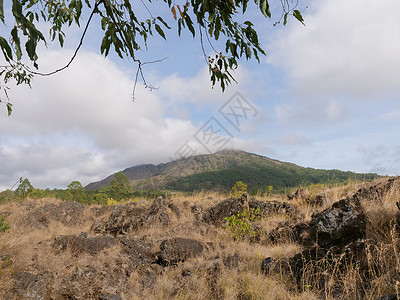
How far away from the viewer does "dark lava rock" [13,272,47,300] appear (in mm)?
4391

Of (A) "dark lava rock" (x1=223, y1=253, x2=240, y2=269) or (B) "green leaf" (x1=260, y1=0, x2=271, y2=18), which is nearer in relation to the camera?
(B) "green leaf" (x1=260, y1=0, x2=271, y2=18)

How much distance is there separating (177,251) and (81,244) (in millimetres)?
2524

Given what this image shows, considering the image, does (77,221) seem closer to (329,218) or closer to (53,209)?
(53,209)

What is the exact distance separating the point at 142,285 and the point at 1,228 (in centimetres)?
419

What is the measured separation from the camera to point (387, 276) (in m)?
3.42

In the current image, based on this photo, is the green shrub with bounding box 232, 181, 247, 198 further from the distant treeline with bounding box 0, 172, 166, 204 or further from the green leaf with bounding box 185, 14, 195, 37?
the green leaf with bounding box 185, 14, 195, 37

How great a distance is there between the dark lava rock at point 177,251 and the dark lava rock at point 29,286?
8.81 feet

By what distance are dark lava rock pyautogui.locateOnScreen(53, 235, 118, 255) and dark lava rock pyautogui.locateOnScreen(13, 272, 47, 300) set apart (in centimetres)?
127

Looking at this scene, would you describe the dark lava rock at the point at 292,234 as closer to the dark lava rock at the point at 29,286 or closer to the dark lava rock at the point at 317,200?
the dark lava rock at the point at 317,200

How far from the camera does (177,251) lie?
648 cm

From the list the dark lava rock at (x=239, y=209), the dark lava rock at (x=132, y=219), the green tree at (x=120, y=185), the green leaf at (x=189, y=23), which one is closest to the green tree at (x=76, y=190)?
the green tree at (x=120, y=185)

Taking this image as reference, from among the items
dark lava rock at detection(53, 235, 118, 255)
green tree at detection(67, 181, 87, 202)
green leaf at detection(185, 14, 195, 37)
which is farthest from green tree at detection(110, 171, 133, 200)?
green leaf at detection(185, 14, 195, 37)

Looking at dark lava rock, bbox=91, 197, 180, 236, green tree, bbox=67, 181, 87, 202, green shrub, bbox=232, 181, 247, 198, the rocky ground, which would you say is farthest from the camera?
green tree, bbox=67, 181, 87, 202

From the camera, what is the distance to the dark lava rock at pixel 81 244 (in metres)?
6.13
